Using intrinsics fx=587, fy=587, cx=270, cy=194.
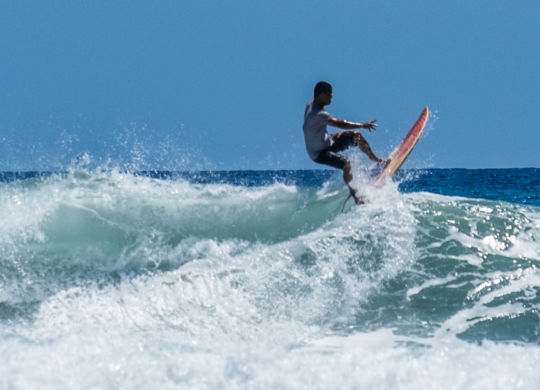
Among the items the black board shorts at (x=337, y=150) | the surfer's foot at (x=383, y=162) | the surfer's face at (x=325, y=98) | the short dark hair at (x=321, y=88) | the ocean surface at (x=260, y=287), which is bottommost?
the ocean surface at (x=260, y=287)

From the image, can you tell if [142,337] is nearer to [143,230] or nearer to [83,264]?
[83,264]

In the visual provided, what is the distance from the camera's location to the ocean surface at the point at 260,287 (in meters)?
3.68

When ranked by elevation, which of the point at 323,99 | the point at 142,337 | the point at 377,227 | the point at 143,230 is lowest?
the point at 142,337

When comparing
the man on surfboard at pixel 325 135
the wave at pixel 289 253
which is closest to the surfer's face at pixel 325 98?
the man on surfboard at pixel 325 135

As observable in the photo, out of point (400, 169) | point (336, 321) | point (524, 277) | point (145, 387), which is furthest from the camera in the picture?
point (400, 169)

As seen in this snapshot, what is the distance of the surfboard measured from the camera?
7684 mm

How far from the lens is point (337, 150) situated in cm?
770

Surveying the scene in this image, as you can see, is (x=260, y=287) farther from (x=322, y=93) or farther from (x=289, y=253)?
(x=322, y=93)

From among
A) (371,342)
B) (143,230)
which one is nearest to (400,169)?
(143,230)

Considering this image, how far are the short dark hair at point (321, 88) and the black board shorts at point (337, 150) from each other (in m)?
0.67

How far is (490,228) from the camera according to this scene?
6.95 m

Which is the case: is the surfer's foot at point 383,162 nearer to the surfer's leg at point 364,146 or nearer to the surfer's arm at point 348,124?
the surfer's leg at point 364,146

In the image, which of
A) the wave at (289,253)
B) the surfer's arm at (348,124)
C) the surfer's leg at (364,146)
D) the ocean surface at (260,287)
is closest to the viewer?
the ocean surface at (260,287)

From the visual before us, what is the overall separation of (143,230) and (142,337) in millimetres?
2784
